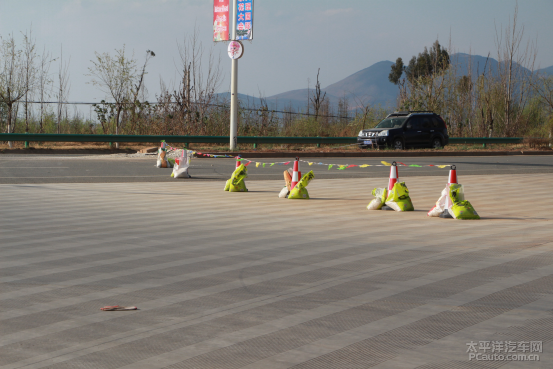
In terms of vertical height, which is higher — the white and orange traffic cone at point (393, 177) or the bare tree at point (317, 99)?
the bare tree at point (317, 99)

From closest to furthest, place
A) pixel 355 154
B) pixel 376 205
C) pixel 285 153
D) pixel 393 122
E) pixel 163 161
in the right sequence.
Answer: pixel 376 205, pixel 163 161, pixel 285 153, pixel 355 154, pixel 393 122

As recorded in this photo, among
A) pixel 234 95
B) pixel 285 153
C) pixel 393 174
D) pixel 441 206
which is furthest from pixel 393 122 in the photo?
pixel 441 206

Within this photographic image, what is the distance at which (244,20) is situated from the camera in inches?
1024

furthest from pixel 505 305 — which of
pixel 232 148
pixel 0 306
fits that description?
pixel 232 148

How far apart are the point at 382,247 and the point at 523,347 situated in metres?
3.26

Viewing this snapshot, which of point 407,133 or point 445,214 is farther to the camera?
point 407,133

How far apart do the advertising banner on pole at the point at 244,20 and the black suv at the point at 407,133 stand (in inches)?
283

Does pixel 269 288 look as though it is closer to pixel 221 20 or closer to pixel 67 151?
pixel 67 151

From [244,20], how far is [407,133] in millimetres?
9221

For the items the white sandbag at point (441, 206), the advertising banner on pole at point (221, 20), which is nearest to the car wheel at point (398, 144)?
the advertising banner on pole at point (221, 20)

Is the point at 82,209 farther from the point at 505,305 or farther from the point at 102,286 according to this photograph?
the point at 505,305

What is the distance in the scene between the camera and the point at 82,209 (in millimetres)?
9961

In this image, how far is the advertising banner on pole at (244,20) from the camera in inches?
1016

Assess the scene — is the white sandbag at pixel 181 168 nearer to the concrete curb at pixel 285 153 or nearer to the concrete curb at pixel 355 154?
the concrete curb at pixel 355 154
